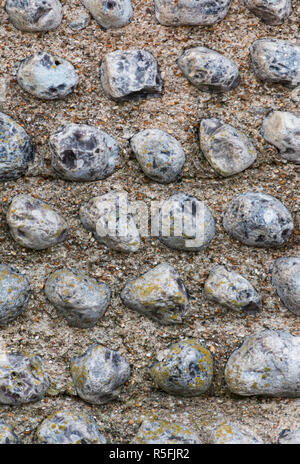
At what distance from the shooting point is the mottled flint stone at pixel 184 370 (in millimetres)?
991

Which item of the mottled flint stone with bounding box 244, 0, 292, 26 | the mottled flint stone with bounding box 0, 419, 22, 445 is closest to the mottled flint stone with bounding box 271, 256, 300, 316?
the mottled flint stone with bounding box 244, 0, 292, 26

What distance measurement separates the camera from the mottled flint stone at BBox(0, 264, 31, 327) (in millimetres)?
997

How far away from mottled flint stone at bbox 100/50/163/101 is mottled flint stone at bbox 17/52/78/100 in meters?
0.07

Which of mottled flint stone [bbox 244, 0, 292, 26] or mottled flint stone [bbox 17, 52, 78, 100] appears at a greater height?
mottled flint stone [bbox 244, 0, 292, 26]

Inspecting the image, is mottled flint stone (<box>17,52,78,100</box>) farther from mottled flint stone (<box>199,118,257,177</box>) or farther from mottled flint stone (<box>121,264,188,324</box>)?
mottled flint stone (<box>121,264,188,324</box>)

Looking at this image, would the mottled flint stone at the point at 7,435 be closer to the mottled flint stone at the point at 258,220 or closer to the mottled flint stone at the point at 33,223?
the mottled flint stone at the point at 33,223

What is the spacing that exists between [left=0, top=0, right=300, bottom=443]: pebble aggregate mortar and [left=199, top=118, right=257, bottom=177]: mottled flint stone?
0.02m

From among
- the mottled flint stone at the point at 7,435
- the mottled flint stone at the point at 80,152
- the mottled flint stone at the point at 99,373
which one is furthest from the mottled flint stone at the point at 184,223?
the mottled flint stone at the point at 7,435

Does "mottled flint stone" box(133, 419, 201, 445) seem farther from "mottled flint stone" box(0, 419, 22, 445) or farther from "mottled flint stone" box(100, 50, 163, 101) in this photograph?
"mottled flint stone" box(100, 50, 163, 101)

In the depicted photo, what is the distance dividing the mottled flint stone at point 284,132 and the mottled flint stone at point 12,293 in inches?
23.2

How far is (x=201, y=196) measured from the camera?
1.06m

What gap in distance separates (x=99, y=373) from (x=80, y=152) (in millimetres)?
440

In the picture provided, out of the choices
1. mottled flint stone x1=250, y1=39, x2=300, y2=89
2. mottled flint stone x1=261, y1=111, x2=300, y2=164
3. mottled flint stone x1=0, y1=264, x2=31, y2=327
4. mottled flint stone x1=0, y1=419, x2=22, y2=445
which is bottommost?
mottled flint stone x1=0, y1=419, x2=22, y2=445

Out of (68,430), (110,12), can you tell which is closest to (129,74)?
(110,12)
